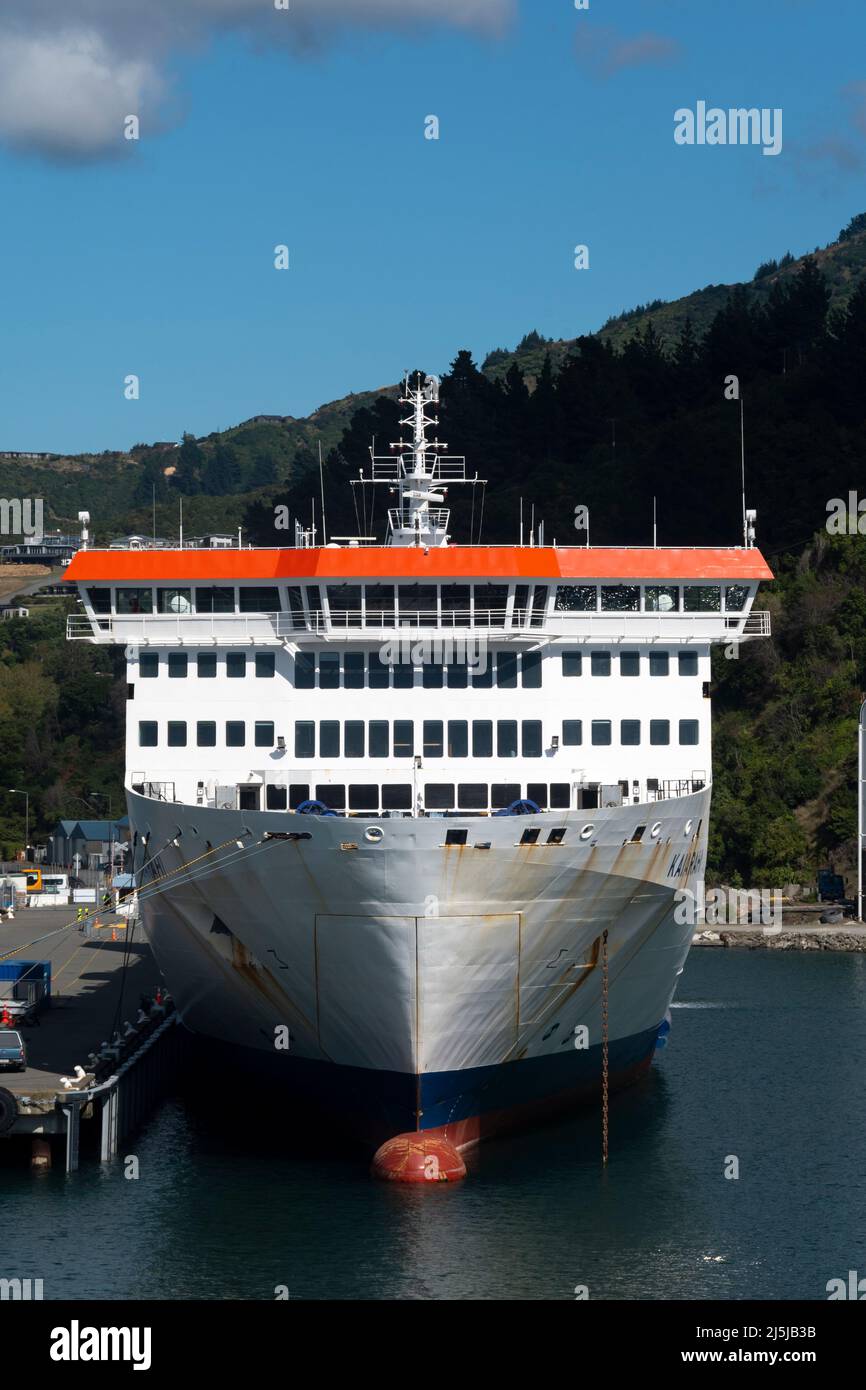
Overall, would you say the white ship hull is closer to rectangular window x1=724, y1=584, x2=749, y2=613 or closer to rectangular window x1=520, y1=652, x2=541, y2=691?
rectangular window x1=520, y1=652, x2=541, y2=691

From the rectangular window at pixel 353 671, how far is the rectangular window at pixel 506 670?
262cm

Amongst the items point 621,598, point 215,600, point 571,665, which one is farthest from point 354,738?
point 621,598

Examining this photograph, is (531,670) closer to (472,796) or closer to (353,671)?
(472,796)

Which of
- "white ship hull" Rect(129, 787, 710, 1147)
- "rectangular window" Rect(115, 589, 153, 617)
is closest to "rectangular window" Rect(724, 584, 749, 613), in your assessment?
"white ship hull" Rect(129, 787, 710, 1147)

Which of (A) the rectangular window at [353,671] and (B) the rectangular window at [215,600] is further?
(B) the rectangular window at [215,600]

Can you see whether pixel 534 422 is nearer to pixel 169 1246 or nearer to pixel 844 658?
pixel 844 658

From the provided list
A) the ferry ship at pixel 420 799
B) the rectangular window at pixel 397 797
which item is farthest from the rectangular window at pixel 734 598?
the rectangular window at pixel 397 797

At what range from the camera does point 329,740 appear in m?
37.5

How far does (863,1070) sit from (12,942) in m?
25.6

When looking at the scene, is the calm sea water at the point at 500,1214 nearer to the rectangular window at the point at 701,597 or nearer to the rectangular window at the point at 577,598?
the rectangular window at the point at 577,598

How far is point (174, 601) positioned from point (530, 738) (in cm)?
752

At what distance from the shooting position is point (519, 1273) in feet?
96.8

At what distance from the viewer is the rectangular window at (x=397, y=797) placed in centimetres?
3675

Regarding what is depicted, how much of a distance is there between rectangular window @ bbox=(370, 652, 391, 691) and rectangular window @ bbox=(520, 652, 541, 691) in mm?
2611
